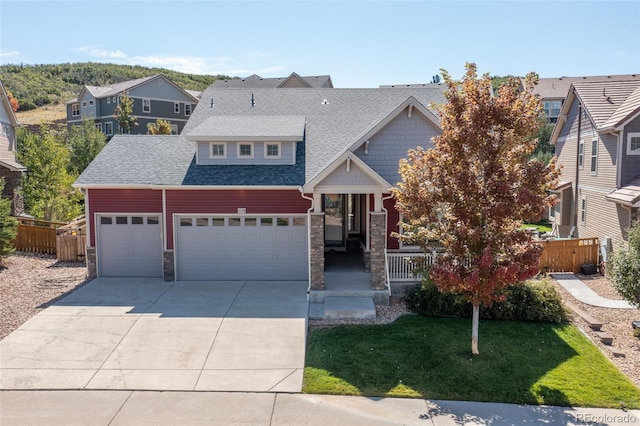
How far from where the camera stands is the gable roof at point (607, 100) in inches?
742

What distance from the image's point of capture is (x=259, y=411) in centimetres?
849

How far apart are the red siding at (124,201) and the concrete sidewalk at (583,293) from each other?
14225 mm

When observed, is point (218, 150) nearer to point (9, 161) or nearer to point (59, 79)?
point (9, 161)

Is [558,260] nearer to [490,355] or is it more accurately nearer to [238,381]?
[490,355]

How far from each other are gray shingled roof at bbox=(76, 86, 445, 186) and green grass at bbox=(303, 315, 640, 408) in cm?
585

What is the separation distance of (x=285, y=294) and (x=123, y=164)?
25.4ft

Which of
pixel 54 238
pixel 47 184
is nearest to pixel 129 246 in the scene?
pixel 54 238

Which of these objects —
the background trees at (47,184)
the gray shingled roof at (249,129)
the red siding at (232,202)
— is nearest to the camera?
the red siding at (232,202)

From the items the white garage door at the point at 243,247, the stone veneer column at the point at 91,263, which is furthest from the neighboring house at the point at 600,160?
the stone veneer column at the point at 91,263

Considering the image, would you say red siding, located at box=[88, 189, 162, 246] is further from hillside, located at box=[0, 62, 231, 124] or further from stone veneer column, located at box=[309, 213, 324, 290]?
hillside, located at box=[0, 62, 231, 124]

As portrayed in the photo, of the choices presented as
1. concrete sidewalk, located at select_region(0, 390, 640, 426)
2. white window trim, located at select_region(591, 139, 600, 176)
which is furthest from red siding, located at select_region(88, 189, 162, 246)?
white window trim, located at select_region(591, 139, 600, 176)

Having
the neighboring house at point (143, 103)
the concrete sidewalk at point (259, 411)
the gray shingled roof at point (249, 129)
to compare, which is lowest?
the concrete sidewalk at point (259, 411)

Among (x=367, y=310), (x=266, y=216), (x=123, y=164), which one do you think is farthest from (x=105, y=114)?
(x=367, y=310)

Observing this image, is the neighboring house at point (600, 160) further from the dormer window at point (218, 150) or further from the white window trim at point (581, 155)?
the dormer window at point (218, 150)
